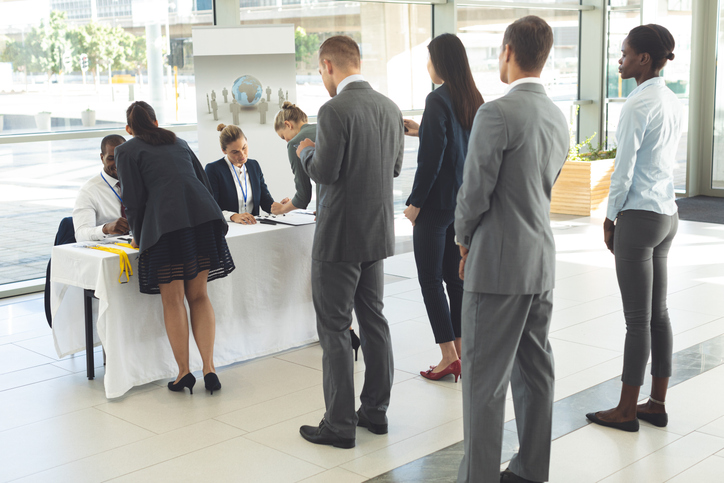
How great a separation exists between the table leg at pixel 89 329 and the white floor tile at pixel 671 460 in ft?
8.77

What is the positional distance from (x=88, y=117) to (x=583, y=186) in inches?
225

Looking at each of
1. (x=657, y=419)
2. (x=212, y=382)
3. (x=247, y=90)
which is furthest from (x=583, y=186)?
(x=212, y=382)

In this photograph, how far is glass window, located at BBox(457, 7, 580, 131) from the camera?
32.9 feet

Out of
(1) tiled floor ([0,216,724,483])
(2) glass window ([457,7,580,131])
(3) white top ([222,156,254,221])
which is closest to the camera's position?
(1) tiled floor ([0,216,724,483])

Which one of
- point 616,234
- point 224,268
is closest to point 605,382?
point 616,234

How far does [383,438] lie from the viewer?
3285 mm

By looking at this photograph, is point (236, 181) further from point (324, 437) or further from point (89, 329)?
point (324, 437)

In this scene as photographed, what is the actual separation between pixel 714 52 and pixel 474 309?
373 inches

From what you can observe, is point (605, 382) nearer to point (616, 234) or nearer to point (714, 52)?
point (616, 234)

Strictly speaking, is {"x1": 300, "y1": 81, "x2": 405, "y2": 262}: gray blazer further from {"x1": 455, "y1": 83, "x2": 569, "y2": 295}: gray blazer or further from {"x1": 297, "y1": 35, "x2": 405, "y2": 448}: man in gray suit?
A: {"x1": 455, "y1": 83, "x2": 569, "y2": 295}: gray blazer

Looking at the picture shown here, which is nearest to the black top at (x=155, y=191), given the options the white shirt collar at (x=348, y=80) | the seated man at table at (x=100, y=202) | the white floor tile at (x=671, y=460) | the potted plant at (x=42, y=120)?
the seated man at table at (x=100, y=202)

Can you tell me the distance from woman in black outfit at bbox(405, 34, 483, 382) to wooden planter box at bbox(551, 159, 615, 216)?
5.79 metres

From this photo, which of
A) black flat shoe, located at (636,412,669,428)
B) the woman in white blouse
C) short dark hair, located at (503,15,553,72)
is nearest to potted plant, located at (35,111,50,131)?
the woman in white blouse

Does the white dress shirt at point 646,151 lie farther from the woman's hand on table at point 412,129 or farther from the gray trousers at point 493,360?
the woman's hand on table at point 412,129
